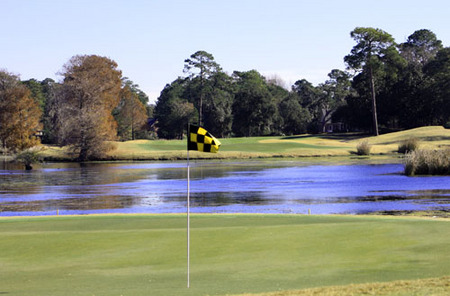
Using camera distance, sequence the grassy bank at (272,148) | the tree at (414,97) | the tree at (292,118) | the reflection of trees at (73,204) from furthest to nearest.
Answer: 1. the tree at (292,118)
2. the tree at (414,97)
3. the grassy bank at (272,148)
4. the reflection of trees at (73,204)

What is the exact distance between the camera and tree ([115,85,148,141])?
126 meters

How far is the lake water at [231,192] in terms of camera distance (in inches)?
1219

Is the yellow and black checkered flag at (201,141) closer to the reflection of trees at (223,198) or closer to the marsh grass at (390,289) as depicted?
the marsh grass at (390,289)

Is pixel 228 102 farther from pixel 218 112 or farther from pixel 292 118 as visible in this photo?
pixel 292 118

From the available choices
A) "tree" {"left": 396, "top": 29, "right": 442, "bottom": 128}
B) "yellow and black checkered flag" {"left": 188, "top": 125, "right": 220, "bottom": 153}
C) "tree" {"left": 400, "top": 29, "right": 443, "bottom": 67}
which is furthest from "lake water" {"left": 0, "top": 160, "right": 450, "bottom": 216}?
"tree" {"left": 400, "top": 29, "right": 443, "bottom": 67}

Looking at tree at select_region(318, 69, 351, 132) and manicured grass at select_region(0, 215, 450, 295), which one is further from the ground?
tree at select_region(318, 69, 351, 132)

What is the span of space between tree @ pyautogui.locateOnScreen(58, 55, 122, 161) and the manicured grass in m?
63.7

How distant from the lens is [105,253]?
51.8ft

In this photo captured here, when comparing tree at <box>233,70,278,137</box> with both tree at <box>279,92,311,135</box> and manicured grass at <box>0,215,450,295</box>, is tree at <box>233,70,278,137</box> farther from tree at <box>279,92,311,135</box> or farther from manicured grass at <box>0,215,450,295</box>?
manicured grass at <box>0,215,450,295</box>

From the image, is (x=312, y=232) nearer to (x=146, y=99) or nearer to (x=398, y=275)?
(x=398, y=275)

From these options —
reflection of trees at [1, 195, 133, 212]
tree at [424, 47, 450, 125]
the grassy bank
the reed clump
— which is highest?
tree at [424, 47, 450, 125]

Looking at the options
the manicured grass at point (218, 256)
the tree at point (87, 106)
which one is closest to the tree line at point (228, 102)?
the tree at point (87, 106)

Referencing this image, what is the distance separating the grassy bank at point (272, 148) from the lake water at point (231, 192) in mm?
27344

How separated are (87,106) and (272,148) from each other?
27.0 m
